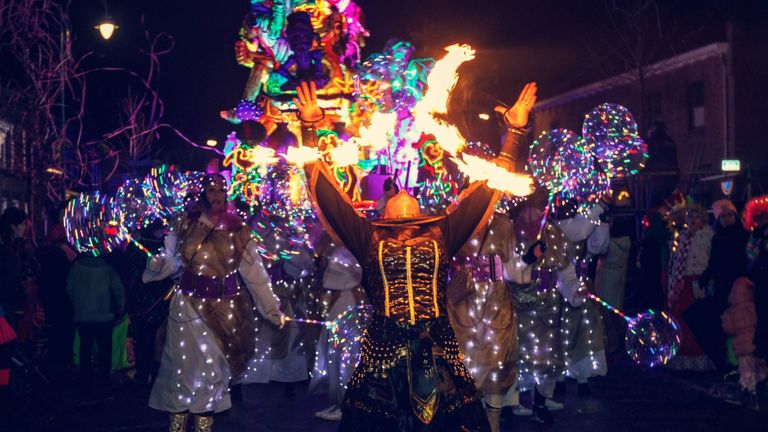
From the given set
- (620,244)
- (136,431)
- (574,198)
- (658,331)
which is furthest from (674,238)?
(136,431)

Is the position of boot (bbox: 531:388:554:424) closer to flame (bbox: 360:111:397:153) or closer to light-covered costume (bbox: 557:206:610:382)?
light-covered costume (bbox: 557:206:610:382)

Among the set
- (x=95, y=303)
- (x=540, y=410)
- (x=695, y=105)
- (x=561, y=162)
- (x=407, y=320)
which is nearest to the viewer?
(x=407, y=320)

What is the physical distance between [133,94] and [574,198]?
2938 centimetres

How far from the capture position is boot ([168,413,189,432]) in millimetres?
7859

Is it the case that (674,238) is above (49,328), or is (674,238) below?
above

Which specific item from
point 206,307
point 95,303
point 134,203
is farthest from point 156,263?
point 95,303

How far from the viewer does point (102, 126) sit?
37875mm

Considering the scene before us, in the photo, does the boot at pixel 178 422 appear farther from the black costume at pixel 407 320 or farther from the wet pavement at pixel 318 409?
the black costume at pixel 407 320

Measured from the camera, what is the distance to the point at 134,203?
28.3 ft

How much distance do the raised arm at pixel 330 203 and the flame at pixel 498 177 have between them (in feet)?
2.43

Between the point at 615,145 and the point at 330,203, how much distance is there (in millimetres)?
3453

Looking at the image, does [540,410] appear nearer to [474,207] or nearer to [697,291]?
[474,207]

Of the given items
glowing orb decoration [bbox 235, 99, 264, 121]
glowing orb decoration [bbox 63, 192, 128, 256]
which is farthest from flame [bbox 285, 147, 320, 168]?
glowing orb decoration [bbox 235, 99, 264, 121]

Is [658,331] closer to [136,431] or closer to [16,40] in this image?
[136,431]
